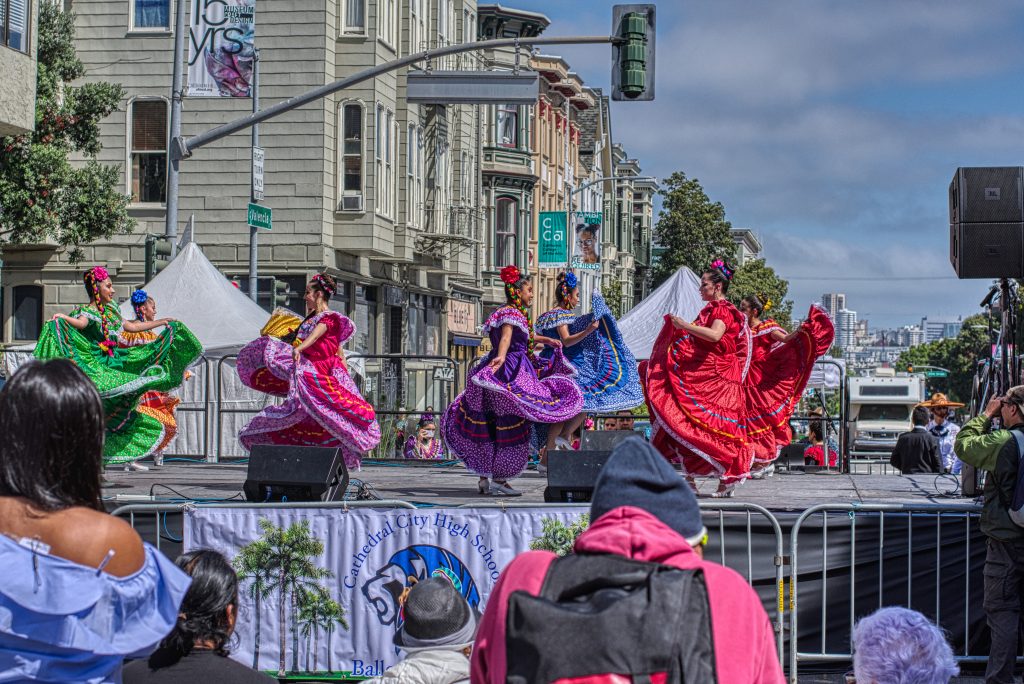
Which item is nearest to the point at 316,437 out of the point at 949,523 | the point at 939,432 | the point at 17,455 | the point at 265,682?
→ the point at 949,523

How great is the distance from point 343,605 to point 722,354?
167 inches

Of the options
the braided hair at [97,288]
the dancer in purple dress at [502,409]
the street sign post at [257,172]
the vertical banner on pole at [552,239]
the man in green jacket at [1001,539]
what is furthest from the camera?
the vertical banner on pole at [552,239]

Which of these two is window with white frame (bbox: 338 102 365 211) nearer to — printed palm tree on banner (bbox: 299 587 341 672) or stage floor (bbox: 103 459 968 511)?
stage floor (bbox: 103 459 968 511)

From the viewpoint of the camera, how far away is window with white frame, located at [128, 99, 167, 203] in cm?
2681

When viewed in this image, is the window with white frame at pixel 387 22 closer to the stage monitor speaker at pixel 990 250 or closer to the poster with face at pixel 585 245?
the poster with face at pixel 585 245

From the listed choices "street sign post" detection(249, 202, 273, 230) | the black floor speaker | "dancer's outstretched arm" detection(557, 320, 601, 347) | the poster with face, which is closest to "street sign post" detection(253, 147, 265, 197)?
"street sign post" detection(249, 202, 273, 230)

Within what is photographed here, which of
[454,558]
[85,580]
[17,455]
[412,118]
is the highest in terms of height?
[412,118]

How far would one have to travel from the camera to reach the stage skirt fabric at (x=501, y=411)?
1071 centimetres

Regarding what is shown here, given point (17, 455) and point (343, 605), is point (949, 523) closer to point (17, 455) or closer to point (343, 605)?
point (343, 605)

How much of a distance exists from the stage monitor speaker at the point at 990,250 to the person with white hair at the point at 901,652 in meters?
7.13

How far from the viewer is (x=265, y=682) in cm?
397

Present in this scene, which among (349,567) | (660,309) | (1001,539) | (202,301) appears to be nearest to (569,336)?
(349,567)

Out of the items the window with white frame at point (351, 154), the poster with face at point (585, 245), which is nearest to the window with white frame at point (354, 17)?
the window with white frame at point (351, 154)

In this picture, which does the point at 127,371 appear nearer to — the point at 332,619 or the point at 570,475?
the point at 332,619
